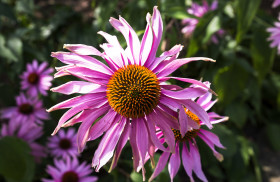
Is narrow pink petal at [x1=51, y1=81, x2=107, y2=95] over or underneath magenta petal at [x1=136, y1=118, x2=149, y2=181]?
over

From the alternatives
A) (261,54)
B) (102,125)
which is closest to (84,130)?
(102,125)

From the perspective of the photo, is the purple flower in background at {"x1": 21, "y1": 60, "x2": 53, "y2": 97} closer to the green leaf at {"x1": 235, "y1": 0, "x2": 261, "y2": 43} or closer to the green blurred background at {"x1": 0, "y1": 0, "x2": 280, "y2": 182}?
the green blurred background at {"x1": 0, "y1": 0, "x2": 280, "y2": 182}

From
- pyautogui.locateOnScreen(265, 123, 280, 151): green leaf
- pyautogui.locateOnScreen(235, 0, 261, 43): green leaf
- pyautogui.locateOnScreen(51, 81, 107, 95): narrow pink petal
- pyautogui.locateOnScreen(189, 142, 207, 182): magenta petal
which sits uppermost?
pyautogui.locateOnScreen(235, 0, 261, 43): green leaf

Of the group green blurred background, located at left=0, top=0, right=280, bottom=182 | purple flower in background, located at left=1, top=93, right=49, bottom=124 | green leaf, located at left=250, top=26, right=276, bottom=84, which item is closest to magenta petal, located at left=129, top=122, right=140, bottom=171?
green blurred background, located at left=0, top=0, right=280, bottom=182

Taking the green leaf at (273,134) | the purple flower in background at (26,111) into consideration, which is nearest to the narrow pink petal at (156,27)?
the purple flower in background at (26,111)

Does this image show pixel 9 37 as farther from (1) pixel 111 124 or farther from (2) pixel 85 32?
(1) pixel 111 124

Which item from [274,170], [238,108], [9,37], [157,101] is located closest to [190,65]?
[238,108]

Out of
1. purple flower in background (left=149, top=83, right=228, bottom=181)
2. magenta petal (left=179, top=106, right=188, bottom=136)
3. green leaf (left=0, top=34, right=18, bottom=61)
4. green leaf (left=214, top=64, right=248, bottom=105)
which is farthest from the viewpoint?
green leaf (left=214, top=64, right=248, bottom=105)
